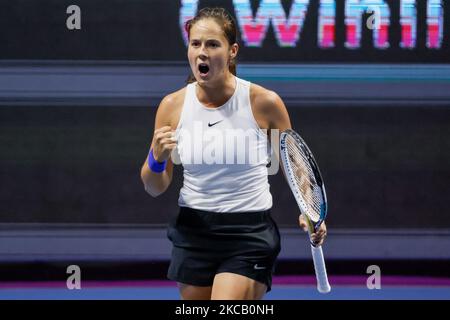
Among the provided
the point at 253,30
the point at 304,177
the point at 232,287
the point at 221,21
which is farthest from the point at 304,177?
the point at 253,30

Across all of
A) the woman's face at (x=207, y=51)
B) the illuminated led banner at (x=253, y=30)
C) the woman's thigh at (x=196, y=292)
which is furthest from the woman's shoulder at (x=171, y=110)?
the illuminated led banner at (x=253, y=30)

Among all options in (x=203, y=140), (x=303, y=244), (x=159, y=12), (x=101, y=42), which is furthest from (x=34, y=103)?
(x=203, y=140)

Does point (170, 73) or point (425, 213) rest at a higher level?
point (170, 73)

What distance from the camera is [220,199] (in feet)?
9.84

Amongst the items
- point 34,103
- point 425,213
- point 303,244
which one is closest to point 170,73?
point 34,103

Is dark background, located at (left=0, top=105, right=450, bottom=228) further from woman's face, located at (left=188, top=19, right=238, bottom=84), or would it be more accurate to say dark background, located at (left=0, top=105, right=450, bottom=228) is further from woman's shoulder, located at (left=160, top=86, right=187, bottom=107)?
woman's face, located at (left=188, top=19, right=238, bottom=84)

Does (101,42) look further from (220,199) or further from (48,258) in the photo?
(220,199)

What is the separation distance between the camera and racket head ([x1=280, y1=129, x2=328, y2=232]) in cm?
298

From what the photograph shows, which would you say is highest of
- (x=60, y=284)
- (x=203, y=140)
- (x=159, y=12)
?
(x=159, y=12)

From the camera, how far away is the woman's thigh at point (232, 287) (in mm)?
2879

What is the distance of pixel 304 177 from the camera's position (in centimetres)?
317

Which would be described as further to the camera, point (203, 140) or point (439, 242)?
point (439, 242)

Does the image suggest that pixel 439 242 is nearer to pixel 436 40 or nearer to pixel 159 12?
pixel 436 40

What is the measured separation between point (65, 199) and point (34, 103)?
1.92 feet
